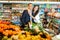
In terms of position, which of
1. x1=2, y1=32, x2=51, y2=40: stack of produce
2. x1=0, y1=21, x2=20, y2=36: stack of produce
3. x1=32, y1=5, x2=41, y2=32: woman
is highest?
x1=32, y1=5, x2=41, y2=32: woman

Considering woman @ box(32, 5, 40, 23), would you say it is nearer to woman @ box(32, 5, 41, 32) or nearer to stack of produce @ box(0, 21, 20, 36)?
woman @ box(32, 5, 41, 32)

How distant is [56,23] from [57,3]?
20 cm

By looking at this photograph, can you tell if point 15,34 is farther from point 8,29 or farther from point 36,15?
point 36,15

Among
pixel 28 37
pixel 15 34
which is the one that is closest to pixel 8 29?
pixel 15 34

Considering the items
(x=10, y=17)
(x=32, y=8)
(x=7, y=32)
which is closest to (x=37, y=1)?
(x=32, y=8)

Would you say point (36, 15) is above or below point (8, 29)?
above

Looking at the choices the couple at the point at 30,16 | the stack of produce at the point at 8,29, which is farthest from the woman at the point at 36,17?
the stack of produce at the point at 8,29

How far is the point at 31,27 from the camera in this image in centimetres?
187

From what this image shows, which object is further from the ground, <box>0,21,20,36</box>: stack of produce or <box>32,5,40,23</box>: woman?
<box>32,5,40,23</box>: woman

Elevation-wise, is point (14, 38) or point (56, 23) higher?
point (56, 23)

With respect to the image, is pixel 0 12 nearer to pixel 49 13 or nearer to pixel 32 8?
pixel 32 8

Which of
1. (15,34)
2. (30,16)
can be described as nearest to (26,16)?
(30,16)

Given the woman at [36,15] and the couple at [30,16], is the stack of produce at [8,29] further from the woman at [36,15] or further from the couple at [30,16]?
the woman at [36,15]

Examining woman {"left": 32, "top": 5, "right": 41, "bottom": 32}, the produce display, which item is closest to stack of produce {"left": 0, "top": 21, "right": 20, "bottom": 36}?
the produce display
